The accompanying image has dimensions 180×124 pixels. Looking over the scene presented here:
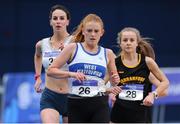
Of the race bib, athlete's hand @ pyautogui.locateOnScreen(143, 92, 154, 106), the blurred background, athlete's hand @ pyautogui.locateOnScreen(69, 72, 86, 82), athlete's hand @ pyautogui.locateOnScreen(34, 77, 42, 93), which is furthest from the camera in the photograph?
the blurred background

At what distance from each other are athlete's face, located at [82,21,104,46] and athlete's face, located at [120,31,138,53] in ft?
2.57

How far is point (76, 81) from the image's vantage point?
7371 mm

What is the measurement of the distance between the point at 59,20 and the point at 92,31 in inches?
35.4

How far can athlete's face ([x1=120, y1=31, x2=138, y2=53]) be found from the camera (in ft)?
26.6

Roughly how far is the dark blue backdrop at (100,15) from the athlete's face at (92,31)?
8.75 metres

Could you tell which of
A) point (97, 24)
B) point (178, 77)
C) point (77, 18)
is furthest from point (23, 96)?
point (97, 24)

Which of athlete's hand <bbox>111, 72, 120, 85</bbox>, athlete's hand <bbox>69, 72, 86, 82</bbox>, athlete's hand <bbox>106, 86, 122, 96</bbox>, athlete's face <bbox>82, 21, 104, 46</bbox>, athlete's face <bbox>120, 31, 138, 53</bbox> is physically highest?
athlete's face <bbox>82, 21, 104, 46</bbox>

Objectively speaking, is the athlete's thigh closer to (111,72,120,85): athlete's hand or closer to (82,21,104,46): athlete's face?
(111,72,120,85): athlete's hand

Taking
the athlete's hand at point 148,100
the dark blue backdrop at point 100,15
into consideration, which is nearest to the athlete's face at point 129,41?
the athlete's hand at point 148,100

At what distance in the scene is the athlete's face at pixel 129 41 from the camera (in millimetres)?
8102

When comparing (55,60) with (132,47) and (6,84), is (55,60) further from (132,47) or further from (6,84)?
(6,84)

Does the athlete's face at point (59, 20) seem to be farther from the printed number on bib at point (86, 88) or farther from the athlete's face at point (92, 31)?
the printed number on bib at point (86, 88)

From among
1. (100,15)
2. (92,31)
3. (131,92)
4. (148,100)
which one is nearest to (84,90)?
(92,31)

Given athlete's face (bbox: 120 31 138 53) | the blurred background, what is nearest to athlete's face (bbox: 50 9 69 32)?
athlete's face (bbox: 120 31 138 53)
